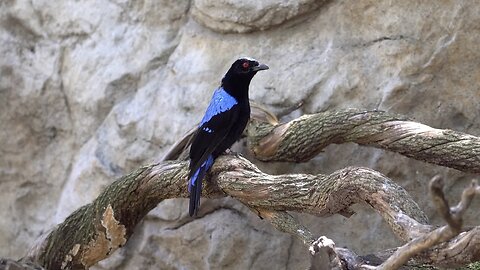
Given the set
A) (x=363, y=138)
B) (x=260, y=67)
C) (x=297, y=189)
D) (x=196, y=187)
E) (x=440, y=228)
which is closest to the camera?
(x=440, y=228)

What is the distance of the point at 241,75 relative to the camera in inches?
190

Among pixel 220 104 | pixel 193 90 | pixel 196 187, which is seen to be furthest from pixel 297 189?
pixel 193 90

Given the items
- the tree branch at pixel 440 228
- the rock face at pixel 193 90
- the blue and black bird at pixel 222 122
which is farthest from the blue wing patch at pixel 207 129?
the tree branch at pixel 440 228

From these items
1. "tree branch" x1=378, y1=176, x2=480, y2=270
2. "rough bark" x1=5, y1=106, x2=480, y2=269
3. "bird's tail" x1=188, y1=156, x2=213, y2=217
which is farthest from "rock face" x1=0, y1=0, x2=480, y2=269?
"tree branch" x1=378, y1=176, x2=480, y2=270

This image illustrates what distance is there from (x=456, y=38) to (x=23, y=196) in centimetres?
285

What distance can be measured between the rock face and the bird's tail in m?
0.72

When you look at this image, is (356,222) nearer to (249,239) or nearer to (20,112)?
(249,239)

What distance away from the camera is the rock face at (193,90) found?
5004 millimetres

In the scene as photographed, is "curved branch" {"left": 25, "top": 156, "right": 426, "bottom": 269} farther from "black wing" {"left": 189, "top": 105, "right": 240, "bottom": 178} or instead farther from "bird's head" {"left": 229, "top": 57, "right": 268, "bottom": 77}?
"bird's head" {"left": 229, "top": 57, "right": 268, "bottom": 77}

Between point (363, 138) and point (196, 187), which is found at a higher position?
point (363, 138)

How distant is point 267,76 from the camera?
208 inches

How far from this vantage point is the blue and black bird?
14.8 feet

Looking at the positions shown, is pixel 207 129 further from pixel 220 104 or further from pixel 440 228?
pixel 440 228

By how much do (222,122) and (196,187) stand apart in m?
0.41
